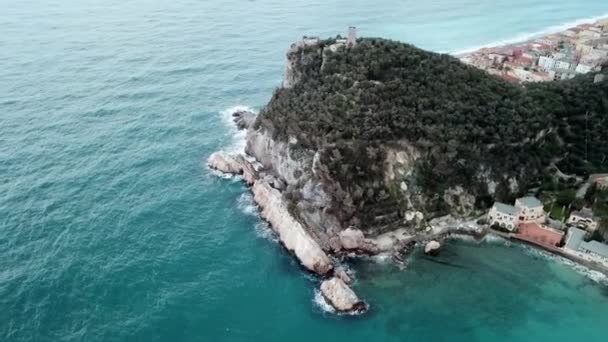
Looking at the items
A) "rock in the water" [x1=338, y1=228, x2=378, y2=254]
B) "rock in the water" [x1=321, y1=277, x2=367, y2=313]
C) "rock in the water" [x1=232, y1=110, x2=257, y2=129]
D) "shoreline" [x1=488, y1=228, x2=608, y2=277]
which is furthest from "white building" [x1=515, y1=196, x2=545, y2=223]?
"rock in the water" [x1=232, y1=110, x2=257, y2=129]

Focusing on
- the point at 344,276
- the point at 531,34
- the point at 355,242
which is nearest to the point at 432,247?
the point at 355,242

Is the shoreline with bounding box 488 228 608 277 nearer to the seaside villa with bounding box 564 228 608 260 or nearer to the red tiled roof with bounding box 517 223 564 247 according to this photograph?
the red tiled roof with bounding box 517 223 564 247

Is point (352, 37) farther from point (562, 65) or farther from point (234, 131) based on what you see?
point (562, 65)

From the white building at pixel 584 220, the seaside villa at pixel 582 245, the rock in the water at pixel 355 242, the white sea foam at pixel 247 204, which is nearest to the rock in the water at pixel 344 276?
the rock in the water at pixel 355 242

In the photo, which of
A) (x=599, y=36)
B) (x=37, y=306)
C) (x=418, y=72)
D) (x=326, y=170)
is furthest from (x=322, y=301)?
(x=599, y=36)

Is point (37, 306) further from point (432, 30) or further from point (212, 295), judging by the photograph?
point (432, 30)

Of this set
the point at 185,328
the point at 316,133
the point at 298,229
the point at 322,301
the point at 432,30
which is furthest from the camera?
the point at 432,30

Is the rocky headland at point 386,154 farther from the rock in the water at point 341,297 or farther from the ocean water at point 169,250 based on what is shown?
the ocean water at point 169,250
